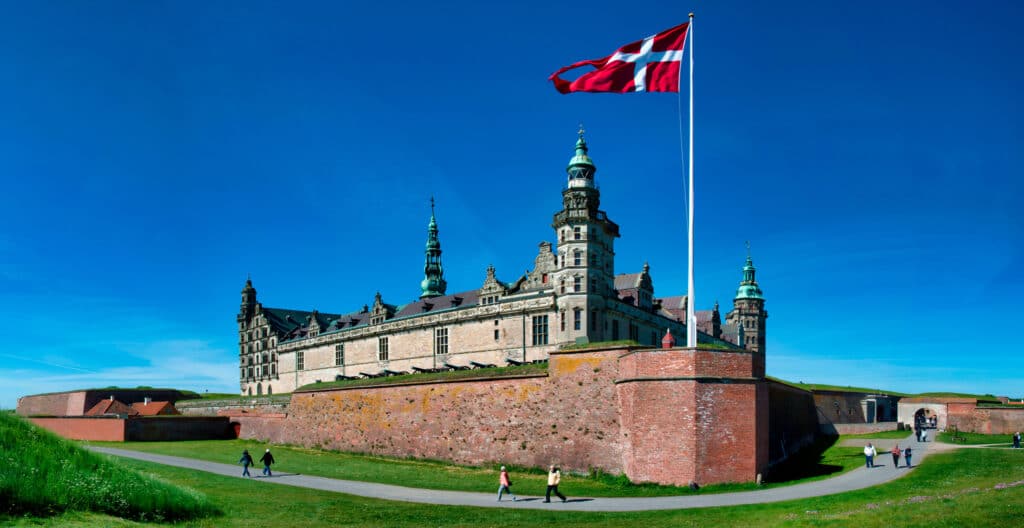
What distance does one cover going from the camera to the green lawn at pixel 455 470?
32.4m

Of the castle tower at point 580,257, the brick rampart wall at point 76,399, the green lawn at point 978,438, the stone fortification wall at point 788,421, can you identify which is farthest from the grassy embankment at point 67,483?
the brick rampart wall at point 76,399

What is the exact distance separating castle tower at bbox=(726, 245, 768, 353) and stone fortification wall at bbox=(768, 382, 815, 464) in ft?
175

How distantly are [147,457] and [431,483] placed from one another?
2048cm

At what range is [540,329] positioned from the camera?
194 feet

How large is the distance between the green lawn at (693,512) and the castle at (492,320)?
29.5 metres

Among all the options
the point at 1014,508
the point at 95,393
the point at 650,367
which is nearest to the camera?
the point at 1014,508

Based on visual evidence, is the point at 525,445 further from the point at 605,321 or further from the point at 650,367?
the point at 605,321

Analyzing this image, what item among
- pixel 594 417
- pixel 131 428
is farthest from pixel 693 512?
pixel 131 428

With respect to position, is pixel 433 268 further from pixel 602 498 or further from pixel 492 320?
pixel 602 498

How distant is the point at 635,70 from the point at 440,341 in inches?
1770

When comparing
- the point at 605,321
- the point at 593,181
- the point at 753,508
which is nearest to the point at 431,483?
the point at 753,508

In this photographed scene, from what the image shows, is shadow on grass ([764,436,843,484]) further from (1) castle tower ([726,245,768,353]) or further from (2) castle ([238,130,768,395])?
(1) castle tower ([726,245,768,353])

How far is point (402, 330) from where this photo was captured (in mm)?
73188

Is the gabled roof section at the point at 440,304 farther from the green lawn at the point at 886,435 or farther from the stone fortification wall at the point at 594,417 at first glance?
the green lawn at the point at 886,435
